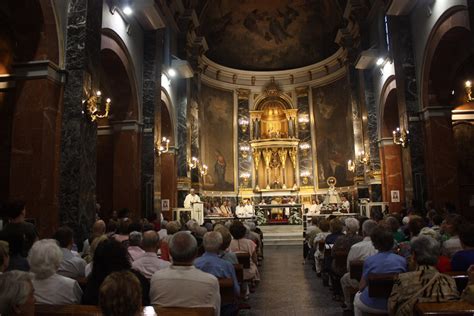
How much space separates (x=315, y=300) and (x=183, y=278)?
4.20 meters

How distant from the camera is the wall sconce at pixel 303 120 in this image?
24.5m

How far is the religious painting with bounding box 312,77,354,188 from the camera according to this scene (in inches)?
869

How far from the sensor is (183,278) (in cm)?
326

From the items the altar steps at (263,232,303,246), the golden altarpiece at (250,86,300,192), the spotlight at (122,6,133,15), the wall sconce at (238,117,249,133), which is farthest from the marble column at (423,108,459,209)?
the wall sconce at (238,117,249,133)

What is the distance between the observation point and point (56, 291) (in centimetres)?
324

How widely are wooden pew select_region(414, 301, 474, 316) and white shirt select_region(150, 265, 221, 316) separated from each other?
1.48 metres

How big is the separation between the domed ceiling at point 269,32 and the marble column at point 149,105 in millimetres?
9241

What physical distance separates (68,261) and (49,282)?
4.24 feet

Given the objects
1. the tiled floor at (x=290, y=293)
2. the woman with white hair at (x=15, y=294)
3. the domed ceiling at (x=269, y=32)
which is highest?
the domed ceiling at (x=269, y=32)

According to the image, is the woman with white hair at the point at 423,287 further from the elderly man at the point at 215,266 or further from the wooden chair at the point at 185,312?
the elderly man at the point at 215,266

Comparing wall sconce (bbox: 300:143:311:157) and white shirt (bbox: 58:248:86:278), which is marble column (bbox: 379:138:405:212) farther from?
white shirt (bbox: 58:248:86:278)

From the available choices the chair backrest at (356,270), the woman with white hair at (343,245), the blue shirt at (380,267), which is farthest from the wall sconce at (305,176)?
the blue shirt at (380,267)

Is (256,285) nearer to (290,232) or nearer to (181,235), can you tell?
(181,235)

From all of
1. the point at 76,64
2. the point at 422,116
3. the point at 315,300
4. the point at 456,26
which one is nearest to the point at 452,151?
the point at 422,116
